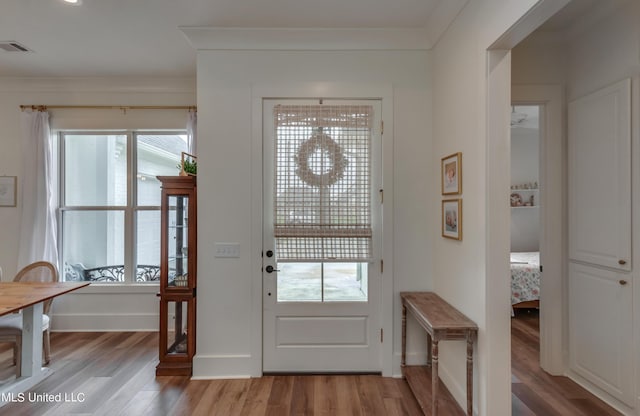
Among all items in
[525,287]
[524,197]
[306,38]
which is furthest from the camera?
[524,197]

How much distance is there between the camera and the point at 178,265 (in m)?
2.68

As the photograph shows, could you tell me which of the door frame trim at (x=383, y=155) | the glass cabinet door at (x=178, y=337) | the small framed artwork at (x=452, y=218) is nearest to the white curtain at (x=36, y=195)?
the glass cabinet door at (x=178, y=337)

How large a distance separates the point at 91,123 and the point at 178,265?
2288 millimetres

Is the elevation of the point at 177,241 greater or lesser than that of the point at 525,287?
greater

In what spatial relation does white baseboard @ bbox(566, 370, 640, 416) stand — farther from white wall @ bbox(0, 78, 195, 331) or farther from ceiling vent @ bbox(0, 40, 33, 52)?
ceiling vent @ bbox(0, 40, 33, 52)

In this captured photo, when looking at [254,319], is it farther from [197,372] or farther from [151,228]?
[151,228]

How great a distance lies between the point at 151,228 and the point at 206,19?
2.47m

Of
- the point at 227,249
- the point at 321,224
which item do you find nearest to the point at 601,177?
the point at 321,224

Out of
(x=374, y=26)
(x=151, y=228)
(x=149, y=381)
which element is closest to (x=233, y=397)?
(x=149, y=381)

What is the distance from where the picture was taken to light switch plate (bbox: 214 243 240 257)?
259cm

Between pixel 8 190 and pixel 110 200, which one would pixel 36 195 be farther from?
pixel 110 200

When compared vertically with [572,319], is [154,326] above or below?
below

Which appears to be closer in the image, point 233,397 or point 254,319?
point 233,397

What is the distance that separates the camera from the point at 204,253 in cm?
259
